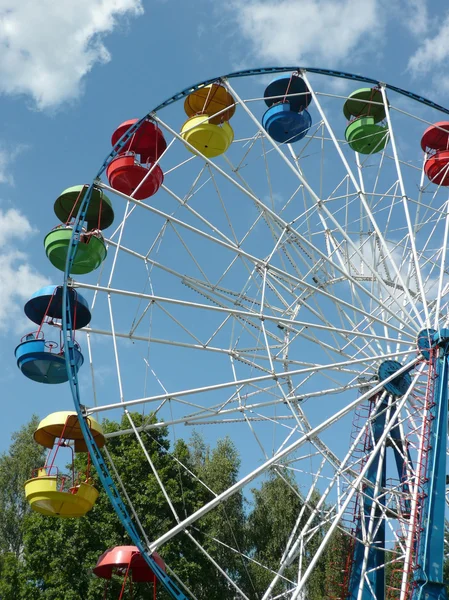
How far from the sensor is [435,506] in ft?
38.3

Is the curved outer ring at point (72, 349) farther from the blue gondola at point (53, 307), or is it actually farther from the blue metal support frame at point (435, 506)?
the blue metal support frame at point (435, 506)

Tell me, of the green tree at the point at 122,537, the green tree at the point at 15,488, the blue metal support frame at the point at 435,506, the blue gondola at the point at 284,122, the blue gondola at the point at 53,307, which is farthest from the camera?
the green tree at the point at 15,488

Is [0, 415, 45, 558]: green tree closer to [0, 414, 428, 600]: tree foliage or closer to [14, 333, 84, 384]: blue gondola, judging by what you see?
[0, 414, 428, 600]: tree foliage

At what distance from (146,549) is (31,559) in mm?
10916

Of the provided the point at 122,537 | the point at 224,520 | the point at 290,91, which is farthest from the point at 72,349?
the point at 224,520

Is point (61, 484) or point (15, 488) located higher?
point (15, 488)

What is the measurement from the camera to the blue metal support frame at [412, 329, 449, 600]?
11109mm

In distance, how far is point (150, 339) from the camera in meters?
13.5

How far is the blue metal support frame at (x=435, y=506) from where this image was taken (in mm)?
11109

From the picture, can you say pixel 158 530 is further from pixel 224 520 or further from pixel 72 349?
→ pixel 72 349

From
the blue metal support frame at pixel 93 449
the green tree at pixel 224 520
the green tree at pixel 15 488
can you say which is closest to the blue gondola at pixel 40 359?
the blue metal support frame at pixel 93 449

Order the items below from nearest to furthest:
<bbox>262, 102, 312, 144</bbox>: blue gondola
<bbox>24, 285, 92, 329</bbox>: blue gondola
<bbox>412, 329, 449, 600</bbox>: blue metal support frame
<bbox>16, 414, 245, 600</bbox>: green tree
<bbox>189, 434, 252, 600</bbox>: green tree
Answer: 1. <bbox>412, 329, 449, 600</bbox>: blue metal support frame
2. <bbox>24, 285, 92, 329</bbox>: blue gondola
3. <bbox>262, 102, 312, 144</bbox>: blue gondola
4. <bbox>16, 414, 245, 600</bbox>: green tree
5. <bbox>189, 434, 252, 600</bbox>: green tree

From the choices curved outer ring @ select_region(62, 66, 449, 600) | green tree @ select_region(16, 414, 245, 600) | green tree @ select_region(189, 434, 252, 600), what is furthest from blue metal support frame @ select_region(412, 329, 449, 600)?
green tree @ select_region(189, 434, 252, 600)

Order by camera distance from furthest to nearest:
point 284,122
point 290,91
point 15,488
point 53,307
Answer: point 15,488 → point 290,91 → point 284,122 → point 53,307
